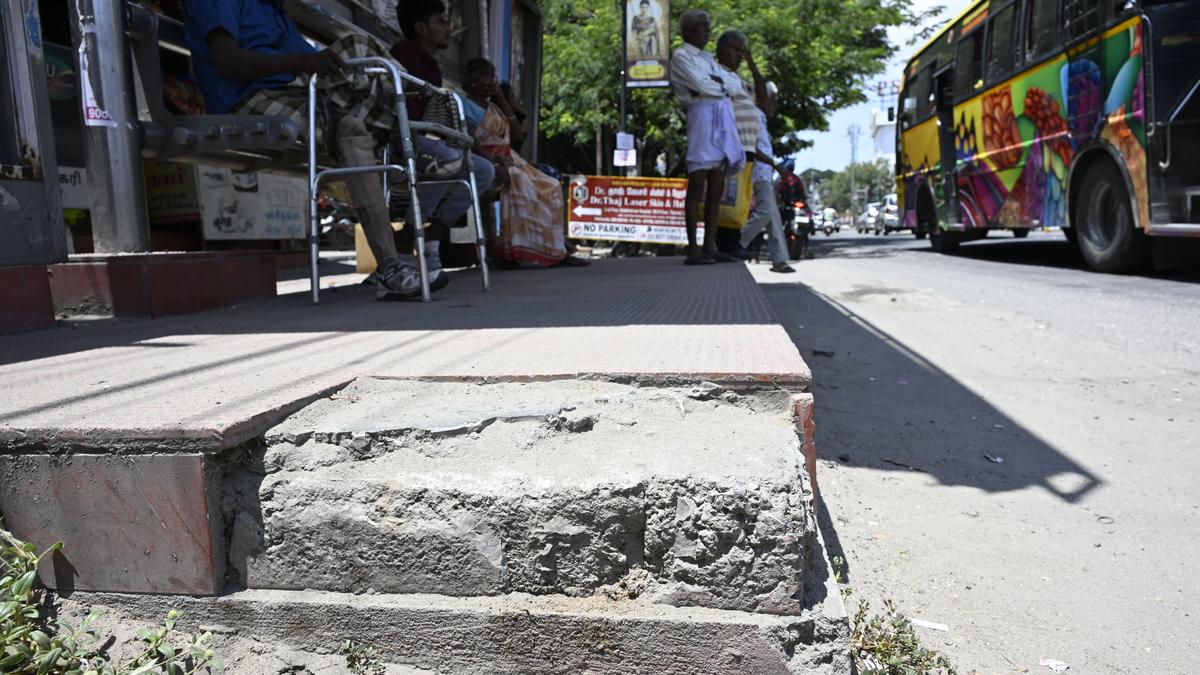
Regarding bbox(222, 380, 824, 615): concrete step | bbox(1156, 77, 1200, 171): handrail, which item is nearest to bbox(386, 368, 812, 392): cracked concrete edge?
bbox(222, 380, 824, 615): concrete step

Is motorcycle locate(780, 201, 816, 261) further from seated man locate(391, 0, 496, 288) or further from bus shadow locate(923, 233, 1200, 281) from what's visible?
seated man locate(391, 0, 496, 288)

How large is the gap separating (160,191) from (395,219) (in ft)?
12.0

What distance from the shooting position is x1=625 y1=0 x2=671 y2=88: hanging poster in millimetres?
13016

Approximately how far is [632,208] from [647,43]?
2.94m

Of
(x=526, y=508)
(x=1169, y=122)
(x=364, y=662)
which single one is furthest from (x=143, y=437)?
(x=1169, y=122)

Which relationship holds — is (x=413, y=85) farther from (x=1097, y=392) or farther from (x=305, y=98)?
(x=1097, y=392)

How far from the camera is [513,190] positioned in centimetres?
579

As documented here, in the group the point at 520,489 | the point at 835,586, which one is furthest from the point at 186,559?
the point at 835,586

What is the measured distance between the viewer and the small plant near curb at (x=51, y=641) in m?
1.26

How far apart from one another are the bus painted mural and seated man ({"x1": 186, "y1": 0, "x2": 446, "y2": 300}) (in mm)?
6225

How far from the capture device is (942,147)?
11.9 meters

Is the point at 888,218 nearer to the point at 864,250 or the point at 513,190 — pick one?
the point at 864,250

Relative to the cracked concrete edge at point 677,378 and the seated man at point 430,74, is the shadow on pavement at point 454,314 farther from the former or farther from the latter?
the cracked concrete edge at point 677,378

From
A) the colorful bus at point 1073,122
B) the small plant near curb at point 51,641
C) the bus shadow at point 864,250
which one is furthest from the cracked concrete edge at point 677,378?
the bus shadow at point 864,250
